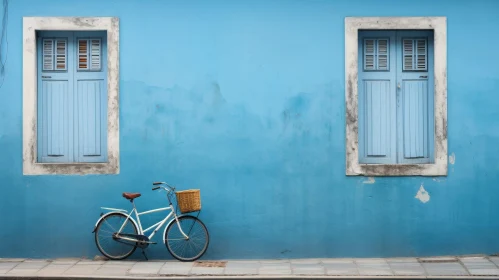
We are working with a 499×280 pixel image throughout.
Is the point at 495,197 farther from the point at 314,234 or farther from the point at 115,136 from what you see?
the point at 115,136

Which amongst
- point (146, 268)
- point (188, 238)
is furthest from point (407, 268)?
point (146, 268)

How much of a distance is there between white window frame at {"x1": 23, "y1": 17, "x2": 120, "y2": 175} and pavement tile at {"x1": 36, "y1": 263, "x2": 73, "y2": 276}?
1.30 metres

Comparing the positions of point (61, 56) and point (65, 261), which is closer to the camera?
point (65, 261)

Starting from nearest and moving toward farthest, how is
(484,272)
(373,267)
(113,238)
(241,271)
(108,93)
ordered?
1. (484,272)
2. (241,271)
3. (373,267)
4. (113,238)
5. (108,93)

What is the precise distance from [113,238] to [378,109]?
414cm

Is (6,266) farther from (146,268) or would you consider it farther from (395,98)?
(395,98)

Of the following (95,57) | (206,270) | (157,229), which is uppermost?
(95,57)

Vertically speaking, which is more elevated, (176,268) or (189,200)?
(189,200)

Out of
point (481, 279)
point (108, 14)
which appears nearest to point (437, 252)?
point (481, 279)

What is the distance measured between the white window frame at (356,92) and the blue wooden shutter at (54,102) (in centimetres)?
396

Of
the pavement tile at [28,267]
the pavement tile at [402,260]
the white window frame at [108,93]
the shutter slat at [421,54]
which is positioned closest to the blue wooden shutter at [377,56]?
the shutter slat at [421,54]

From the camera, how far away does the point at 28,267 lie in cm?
Answer: 995

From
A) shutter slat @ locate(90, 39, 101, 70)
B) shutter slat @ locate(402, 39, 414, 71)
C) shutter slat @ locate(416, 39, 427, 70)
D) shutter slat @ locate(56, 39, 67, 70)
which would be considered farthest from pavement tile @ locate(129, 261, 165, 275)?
shutter slat @ locate(416, 39, 427, 70)

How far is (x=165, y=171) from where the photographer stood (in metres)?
10.6
